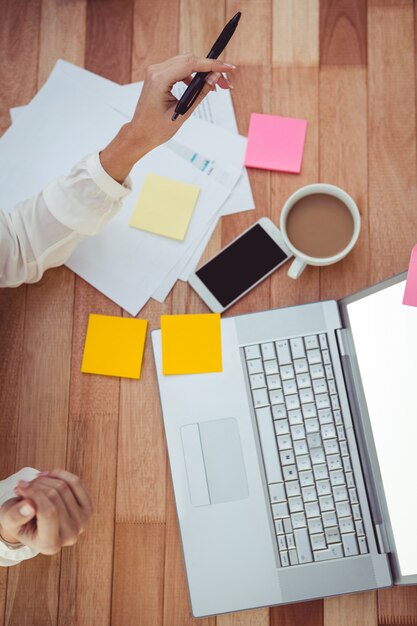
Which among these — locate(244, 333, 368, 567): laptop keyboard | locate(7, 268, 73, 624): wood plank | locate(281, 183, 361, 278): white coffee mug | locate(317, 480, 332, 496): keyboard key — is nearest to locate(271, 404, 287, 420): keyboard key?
locate(244, 333, 368, 567): laptop keyboard

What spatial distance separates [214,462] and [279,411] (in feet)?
0.39

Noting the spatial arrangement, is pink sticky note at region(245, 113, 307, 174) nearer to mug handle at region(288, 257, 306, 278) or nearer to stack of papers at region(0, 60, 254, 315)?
stack of papers at region(0, 60, 254, 315)

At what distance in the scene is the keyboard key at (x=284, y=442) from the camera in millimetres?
870

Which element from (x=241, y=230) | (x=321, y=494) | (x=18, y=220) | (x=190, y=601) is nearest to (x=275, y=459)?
(x=321, y=494)

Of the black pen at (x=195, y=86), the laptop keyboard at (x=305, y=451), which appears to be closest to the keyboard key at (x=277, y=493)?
the laptop keyboard at (x=305, y=451)

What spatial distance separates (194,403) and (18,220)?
36cm

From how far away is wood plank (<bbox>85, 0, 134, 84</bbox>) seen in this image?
1028 mm

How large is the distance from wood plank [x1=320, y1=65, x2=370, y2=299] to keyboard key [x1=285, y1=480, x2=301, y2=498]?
0.94ft

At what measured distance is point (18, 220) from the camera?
2.88 ft

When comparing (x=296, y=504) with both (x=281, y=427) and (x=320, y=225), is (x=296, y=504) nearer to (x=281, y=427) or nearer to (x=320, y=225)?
(x=281, y=427)

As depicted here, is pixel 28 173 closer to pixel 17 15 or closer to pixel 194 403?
pixel 17 15

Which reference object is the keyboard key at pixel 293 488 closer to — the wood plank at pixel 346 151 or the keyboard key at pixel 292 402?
the keyboard key at pixel 292 402

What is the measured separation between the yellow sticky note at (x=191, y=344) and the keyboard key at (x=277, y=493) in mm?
179

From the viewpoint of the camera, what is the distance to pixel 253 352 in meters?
0.89
